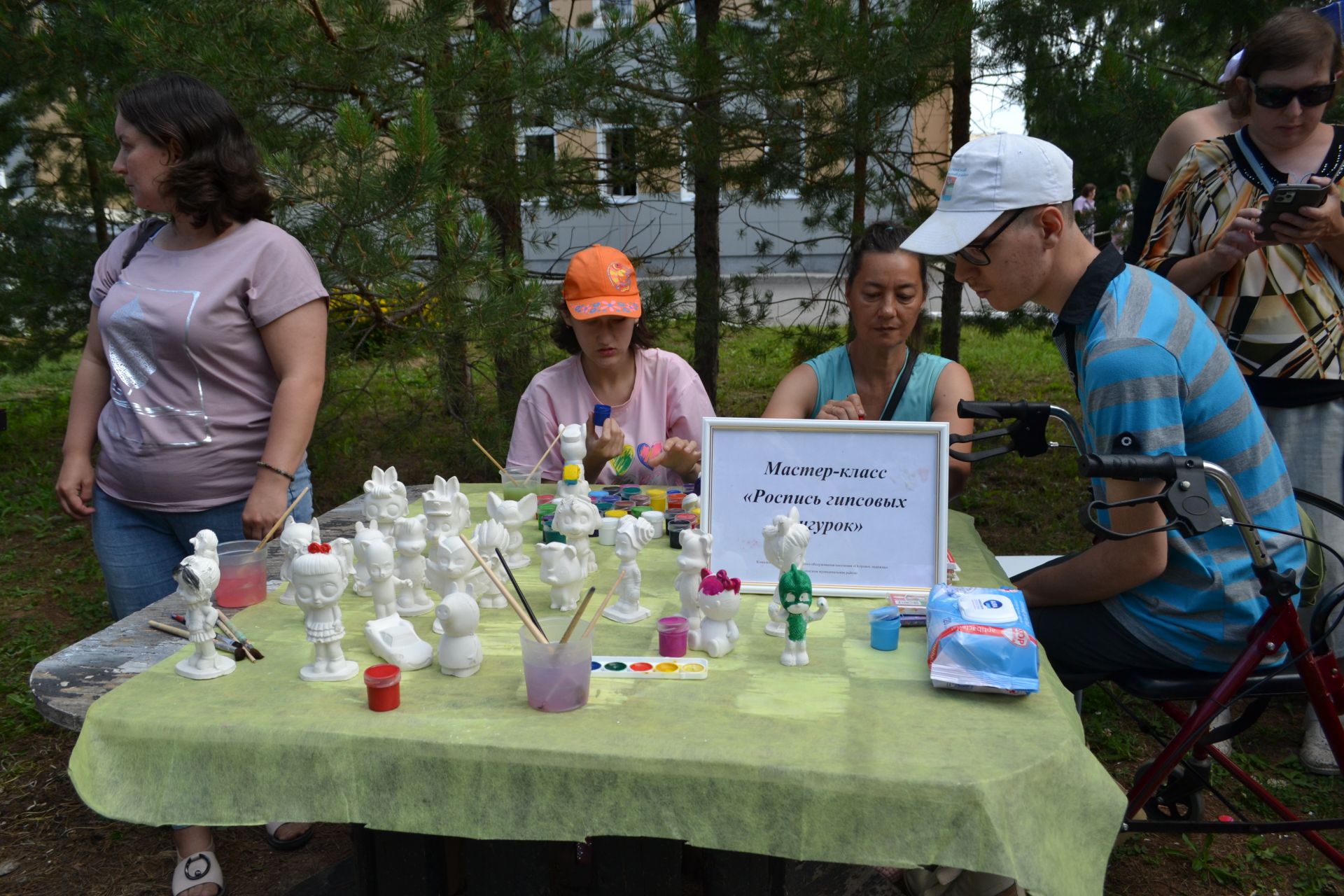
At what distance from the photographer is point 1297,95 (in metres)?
2.41

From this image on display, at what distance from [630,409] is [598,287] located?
1.32 ft

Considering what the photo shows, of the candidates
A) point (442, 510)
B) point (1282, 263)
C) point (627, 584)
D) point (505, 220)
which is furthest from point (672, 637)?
point (505, 220)

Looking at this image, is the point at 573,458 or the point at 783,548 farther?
the point at 573,458

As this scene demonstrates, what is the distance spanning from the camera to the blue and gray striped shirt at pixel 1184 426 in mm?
1806

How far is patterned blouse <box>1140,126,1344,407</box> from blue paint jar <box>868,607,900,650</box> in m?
1.49

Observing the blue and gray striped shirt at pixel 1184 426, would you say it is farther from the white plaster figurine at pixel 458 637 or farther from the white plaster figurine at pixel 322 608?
the white plaster figurine at pixel 322 608

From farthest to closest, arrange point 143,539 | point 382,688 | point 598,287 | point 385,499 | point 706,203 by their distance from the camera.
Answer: point 706,203 → point 598,287 → point 143,539 → point 385,499 → point 382,688

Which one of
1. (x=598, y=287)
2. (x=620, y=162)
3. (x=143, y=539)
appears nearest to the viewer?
(x=143, y=539)

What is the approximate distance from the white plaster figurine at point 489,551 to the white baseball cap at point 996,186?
0.96 m

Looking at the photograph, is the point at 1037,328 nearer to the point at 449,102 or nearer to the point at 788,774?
the point at 449,102

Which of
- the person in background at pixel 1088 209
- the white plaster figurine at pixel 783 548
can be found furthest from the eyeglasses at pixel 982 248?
the person in background at pixel 1088 209

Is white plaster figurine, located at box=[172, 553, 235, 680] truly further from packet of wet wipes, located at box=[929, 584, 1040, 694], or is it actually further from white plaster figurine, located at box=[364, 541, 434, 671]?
packet of wet wipes, located at box=[929, 584, 1040, 694]

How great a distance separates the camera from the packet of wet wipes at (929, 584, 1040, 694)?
4.90 feet

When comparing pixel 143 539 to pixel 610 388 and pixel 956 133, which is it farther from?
pixel 956 133
